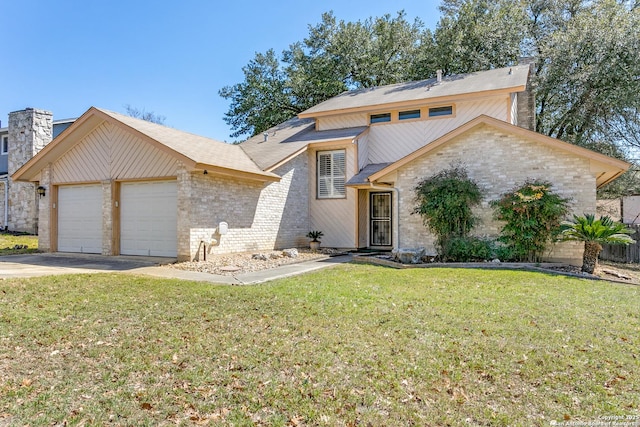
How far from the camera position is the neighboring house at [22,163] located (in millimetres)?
20266

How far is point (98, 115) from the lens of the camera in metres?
12.2

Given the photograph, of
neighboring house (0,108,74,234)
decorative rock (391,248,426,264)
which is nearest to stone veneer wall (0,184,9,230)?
neighboring house (0,108,74,234)

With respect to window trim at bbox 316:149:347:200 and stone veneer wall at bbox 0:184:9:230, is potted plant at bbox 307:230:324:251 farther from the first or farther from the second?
stone veneer wall at bbox 0:184:9:230

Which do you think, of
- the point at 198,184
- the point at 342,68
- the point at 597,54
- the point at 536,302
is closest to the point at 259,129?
the point at 342,68

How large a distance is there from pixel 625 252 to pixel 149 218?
17.1 metres

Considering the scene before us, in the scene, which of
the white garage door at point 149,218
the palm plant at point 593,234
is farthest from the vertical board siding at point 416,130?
the white garage door at point 149,218

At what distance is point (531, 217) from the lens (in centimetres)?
1102

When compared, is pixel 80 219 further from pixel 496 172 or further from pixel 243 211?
pixel 496 172

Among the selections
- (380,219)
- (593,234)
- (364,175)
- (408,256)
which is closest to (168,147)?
(364,175)

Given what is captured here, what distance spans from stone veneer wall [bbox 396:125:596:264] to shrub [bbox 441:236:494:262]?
0.48m

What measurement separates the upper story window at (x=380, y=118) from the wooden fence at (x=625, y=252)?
998 cm

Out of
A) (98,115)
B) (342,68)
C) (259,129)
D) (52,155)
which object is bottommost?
(52,155)

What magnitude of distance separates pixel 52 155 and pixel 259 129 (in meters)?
16.0

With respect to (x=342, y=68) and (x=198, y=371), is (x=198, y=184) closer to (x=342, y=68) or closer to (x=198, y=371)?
(x=198, y=371)
